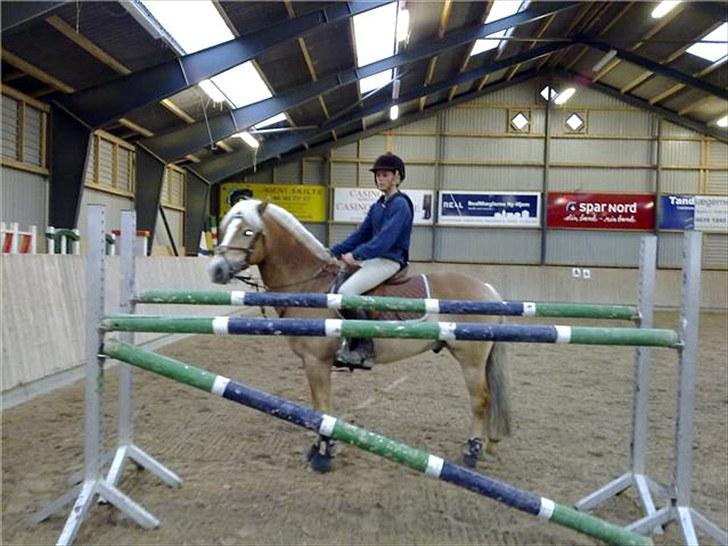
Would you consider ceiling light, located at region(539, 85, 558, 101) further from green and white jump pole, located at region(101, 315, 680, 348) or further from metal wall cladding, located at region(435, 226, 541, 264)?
green and white jump pole, located at region(101, 315, 680, 348)

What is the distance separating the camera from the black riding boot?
387cm

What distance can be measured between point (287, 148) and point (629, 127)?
10745 millimetres

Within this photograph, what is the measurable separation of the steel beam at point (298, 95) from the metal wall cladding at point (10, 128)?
4.59 meters

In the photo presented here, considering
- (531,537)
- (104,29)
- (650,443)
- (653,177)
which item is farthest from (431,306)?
(653,177)

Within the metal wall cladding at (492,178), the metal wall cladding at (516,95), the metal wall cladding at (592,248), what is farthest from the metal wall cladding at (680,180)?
the metal wall cladding at (516,95)

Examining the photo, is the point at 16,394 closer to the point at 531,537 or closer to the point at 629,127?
the point at 531,537

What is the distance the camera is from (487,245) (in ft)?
63.7

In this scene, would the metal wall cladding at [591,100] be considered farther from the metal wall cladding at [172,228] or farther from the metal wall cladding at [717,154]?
the metal wall cladding at [172,228]

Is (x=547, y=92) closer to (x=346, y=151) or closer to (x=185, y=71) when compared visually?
(x=346, y=151)

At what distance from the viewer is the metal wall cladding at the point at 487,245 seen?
63.5 ft

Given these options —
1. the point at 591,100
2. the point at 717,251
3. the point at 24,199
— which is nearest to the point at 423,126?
Answer: the point at 591,100

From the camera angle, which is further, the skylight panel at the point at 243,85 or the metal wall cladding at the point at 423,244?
the metal wall cladding at the point at 423,244

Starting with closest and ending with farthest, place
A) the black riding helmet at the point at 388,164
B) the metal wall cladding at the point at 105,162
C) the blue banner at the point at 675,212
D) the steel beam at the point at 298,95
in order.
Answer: the black riding helmet at the point at 388,164 < the metal wall cladding at the point at 105,162 < the steel beam at the point at 298,95 < the blue banner at the point at 675,212

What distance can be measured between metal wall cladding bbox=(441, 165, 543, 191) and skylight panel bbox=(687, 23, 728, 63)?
17.7 feet
